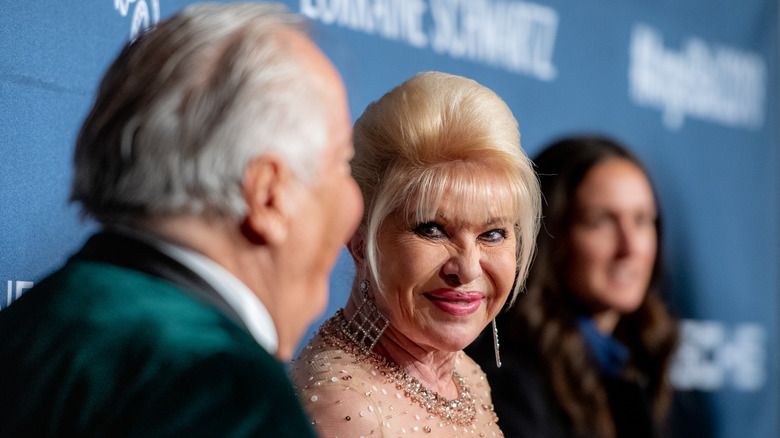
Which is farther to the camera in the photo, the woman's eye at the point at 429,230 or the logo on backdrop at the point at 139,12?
the logo on backdrop at the point at 139,12

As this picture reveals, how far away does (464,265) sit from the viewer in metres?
1.44

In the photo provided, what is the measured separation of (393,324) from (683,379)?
6.81 feet

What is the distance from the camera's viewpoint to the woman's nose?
4.73 ft

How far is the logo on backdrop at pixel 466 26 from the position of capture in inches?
88.6

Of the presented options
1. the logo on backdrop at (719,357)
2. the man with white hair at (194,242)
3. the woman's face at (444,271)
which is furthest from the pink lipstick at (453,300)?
the logo on backdrop at (719,357)

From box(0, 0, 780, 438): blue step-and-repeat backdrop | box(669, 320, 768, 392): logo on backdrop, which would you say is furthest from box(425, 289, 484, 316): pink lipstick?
box(669, 320, 768, 392): logo on backdrop

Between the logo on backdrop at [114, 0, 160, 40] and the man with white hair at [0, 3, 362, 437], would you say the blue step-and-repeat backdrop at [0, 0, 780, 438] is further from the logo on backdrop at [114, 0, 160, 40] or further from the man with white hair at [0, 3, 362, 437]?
the man with white hair at [0, 3, 362, 437]

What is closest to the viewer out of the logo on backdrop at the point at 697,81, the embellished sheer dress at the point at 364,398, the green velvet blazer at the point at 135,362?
the green velvet blazer at the point at 135,362

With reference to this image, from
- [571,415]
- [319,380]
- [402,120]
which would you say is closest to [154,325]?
[319,380]

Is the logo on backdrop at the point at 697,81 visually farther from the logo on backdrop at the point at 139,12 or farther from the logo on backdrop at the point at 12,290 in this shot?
the logo on backdrop at the point at 12,290

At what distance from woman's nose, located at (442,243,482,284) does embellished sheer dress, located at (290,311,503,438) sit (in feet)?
0.62

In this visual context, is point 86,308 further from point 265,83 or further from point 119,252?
point 265,83

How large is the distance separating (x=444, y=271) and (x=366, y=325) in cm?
17

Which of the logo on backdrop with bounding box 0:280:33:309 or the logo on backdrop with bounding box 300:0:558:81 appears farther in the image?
the logo on backdrop with bounding box 300:0:558:81
